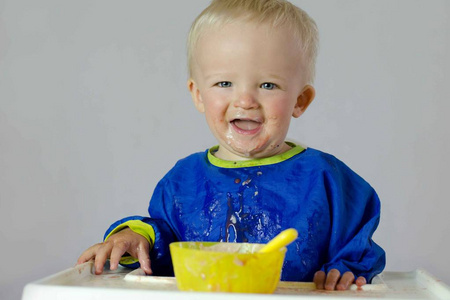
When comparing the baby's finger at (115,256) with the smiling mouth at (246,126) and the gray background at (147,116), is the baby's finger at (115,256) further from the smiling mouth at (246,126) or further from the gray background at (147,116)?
the gray background at (147,116)

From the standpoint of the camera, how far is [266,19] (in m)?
1.17

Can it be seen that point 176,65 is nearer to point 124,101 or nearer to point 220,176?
point 124,101

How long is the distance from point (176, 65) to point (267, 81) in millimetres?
1349

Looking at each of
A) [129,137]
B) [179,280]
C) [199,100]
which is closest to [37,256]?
[129,137]

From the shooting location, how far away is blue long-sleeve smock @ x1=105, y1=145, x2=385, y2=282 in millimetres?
1135

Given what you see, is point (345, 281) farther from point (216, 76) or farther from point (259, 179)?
point (216, 76)

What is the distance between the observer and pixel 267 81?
1.15 metres

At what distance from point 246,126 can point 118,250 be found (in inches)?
11.2

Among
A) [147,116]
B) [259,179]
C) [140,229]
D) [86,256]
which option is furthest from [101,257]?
[147,116]

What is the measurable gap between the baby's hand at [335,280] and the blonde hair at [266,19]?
36cm

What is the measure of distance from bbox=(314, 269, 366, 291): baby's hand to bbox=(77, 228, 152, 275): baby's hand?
0.87 ft

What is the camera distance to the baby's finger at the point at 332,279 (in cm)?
A: 103

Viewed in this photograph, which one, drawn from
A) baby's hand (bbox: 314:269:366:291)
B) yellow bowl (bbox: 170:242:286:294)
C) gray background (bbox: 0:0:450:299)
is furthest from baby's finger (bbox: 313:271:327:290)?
gray background (bbox: 0:0:450:299)

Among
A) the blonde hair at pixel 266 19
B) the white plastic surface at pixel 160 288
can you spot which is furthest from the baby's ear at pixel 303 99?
the white plastic surface at pixel 160 288
